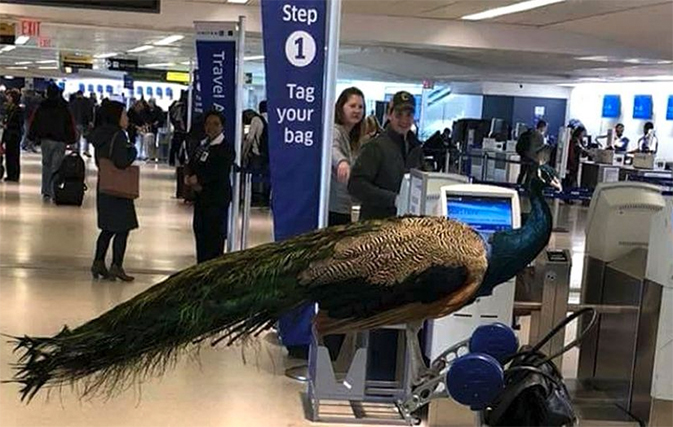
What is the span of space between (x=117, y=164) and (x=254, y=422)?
10.8ft

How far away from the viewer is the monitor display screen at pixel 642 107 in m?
21.2

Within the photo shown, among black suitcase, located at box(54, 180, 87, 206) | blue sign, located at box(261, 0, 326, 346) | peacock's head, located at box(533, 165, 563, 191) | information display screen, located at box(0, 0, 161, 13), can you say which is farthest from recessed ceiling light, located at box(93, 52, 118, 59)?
peacock's head, located at box(533, 165, 563, 191)

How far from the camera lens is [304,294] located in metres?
2.57

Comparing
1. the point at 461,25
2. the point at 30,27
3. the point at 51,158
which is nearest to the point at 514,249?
the point at 461,25

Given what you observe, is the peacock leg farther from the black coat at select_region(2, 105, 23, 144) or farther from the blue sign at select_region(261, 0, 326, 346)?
the black coat at select_region(2, 105, 23, 144)

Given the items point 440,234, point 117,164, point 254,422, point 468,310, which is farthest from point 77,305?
point 440,234

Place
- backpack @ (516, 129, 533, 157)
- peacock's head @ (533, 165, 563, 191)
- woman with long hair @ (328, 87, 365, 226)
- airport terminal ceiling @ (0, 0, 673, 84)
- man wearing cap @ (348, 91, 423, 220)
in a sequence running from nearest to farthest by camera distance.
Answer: peacock's head @ (533, 165, 563, 191) → man wearing cap @ (348, 91, 423, 220) → woman with long hair @ (328, 87, 365, 226) → airport terminal ceiling @ (0, 0, 673, 84) → backpack @ (516, 129, 533, 157)

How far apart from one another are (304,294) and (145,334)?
48cm

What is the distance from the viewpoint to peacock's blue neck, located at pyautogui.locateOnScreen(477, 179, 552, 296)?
8.70 ft

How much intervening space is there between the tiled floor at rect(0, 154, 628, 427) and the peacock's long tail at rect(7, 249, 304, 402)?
189 centimetres

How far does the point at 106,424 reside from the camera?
14.6 feet

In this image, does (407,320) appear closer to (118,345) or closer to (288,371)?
(118,345)

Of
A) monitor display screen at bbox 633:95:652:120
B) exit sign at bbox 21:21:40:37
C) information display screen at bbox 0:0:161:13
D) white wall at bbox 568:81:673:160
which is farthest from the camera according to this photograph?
monitor display screen at bbox 633:95:652:120

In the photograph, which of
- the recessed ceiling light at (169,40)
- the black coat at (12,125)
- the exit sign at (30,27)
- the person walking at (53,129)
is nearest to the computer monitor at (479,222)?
the exit sign at (30,27)
